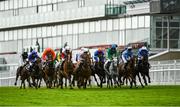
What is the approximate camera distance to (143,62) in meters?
42.0

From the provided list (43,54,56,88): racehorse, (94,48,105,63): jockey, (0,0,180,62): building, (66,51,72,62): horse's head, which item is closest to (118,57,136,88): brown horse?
(94,48,105,63): jockey

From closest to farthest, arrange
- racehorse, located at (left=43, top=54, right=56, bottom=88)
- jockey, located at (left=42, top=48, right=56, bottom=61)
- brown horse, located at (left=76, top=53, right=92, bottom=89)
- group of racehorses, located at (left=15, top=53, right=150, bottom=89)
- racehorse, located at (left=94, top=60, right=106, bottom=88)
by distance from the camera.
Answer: brown horse, located at (left=76, top=53, right=92, bottom=89)
group of racehorses, located at (left=15, top=53, right=150, bottom=89)
jockey, located at (left=42, top=48, right=56, bottom=61)
racehorse, located at (left=43, top=54, right=56, bottom=88)
racehorse, located at (left=94, top=60, right=106, bottom=88)

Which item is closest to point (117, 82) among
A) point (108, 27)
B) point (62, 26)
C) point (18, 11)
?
point (108, 27)

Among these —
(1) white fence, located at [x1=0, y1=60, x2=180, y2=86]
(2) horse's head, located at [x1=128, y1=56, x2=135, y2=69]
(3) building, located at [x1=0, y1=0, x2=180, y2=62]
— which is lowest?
(1) white fence, located at [x1=0, y1=60, x2=180, y2=86]

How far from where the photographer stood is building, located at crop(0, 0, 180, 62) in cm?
7562

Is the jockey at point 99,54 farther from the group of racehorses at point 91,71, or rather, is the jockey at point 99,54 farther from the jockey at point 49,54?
the jockey at point 49,54

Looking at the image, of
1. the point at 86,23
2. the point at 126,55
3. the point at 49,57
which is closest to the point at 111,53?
the point at 126,55

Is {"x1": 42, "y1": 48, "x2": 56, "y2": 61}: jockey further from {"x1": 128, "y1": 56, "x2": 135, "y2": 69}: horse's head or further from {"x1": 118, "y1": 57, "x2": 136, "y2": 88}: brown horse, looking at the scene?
{"x1": 128, "y1": 56, "x2": 135, "y2": 69}: horse's head

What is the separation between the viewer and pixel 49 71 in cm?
4400

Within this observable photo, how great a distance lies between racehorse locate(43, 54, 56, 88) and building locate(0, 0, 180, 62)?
30.4 meters

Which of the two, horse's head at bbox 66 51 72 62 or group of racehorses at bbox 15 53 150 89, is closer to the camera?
horse's head at bbox 66 51 72 62

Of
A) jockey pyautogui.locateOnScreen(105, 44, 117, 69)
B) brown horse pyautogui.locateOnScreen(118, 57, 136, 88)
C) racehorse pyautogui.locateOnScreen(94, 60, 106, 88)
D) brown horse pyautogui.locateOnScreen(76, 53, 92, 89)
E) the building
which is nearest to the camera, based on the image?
brown horse pyautogui.locateOnScreen(76, 53, 92, 89)

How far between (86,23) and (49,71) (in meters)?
43.1

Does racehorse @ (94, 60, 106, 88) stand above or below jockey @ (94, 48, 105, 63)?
below
